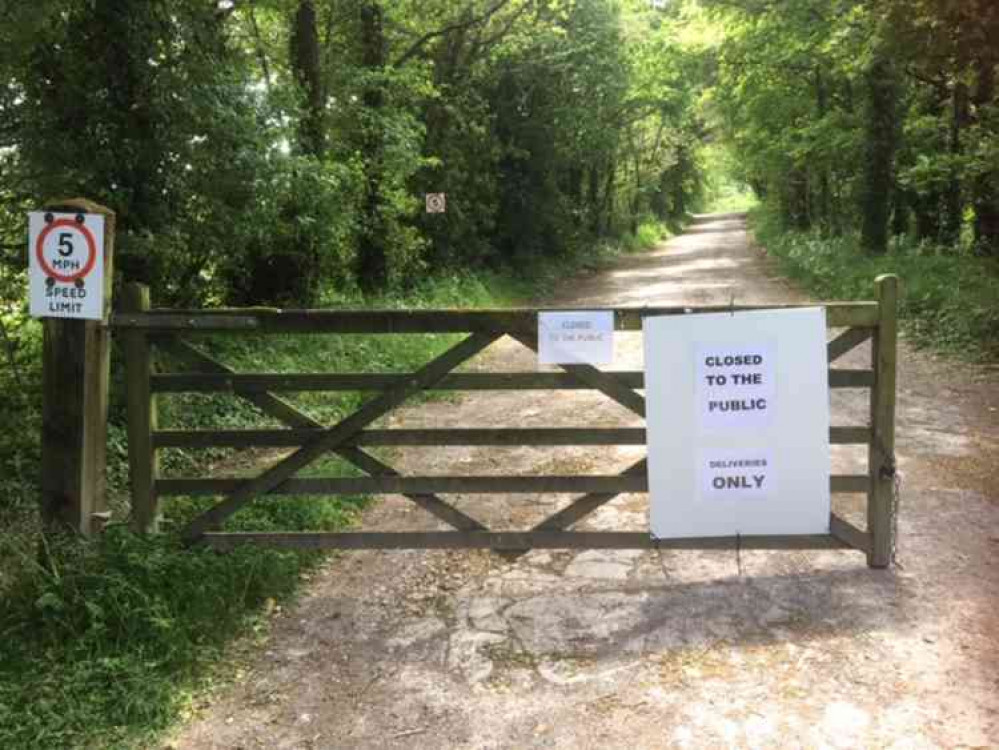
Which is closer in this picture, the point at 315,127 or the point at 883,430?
the point at 883,430

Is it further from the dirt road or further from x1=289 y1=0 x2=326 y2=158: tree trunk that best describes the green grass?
x1=289 y1=0 x2=326 y2=158: tree trunk

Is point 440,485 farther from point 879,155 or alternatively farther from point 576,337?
point 879,155

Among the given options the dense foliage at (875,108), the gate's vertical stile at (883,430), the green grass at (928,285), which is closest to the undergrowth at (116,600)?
the gate's vertical stile at (883,430)

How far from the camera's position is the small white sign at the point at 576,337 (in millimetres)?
4957

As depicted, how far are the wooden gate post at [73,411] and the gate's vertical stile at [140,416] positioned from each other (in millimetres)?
146

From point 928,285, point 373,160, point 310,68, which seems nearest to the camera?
point 310,68

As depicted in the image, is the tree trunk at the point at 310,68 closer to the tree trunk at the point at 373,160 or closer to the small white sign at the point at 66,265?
the tree trunk at the point at 373,160

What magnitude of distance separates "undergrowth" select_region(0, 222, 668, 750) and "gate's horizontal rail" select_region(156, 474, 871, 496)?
0.37 m

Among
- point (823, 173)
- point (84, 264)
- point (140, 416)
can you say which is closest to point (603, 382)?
point (140, 416)

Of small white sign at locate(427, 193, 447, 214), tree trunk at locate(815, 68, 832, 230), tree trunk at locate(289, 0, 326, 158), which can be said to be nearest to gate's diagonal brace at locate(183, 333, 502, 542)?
tree trunk at locate(289, 0, 326, 158)

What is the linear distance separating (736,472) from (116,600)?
10.8 ft

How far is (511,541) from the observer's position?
5.12m

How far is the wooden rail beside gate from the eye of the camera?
16.4 ft

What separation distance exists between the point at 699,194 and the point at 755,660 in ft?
253
